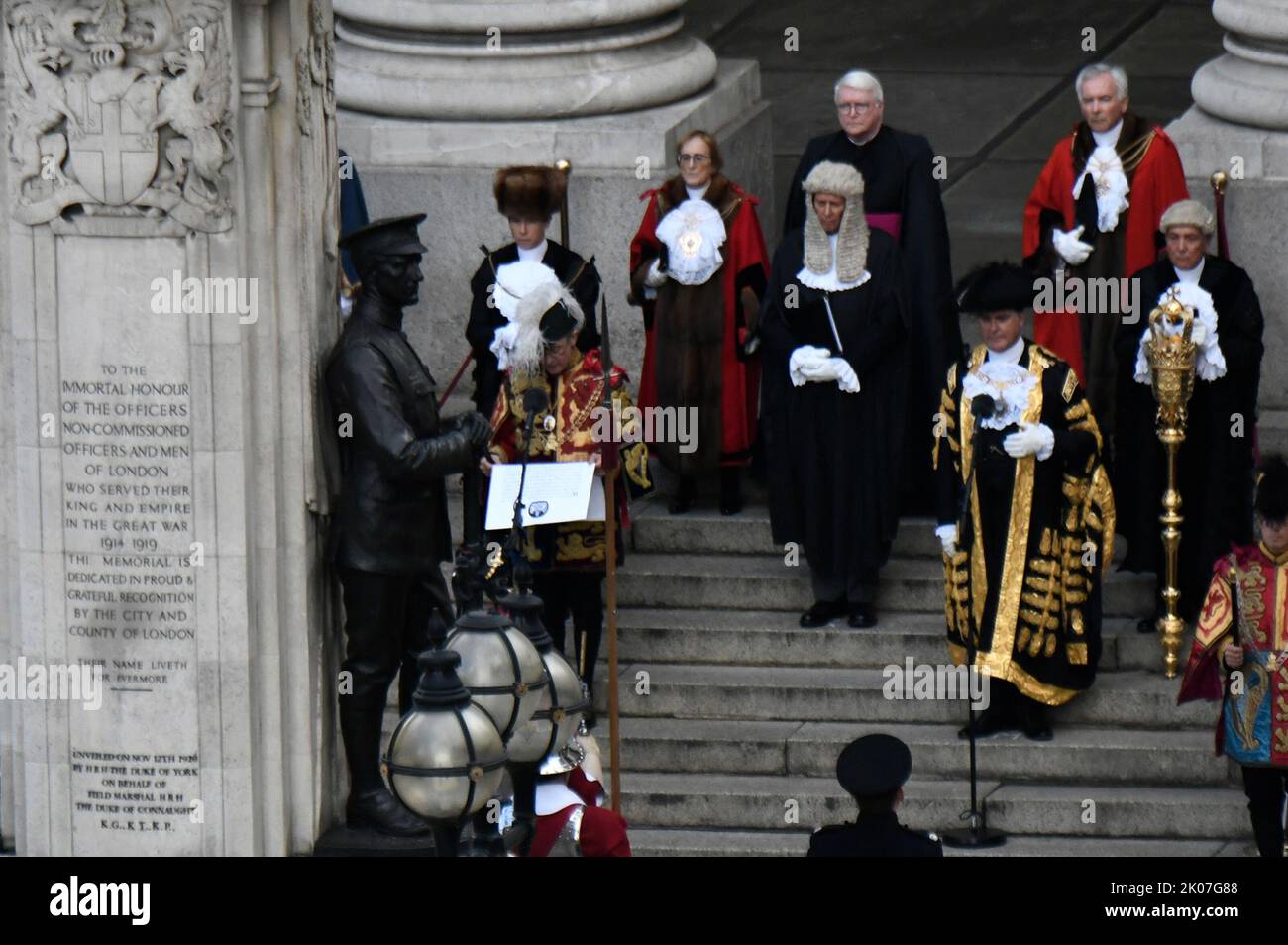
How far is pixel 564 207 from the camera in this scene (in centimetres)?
1559

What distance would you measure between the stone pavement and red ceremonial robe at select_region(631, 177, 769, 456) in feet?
10.8

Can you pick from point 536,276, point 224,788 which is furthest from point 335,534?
point 536,276

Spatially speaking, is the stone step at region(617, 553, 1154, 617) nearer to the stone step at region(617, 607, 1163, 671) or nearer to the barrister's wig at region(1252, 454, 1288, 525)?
the stone step at region(617, 607, 1163, 671)

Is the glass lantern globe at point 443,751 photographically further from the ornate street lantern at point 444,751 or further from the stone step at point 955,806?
the stone step at point 955,806

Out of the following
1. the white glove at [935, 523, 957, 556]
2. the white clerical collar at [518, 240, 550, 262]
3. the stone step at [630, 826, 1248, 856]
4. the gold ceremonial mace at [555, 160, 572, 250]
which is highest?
the gold ceremonial mace at [555, 160, 572, 250]

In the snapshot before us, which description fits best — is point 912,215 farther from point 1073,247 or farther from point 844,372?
point 844,372

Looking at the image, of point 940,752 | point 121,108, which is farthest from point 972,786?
point 121,108

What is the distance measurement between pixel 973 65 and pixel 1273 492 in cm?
909

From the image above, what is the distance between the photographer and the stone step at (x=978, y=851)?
14164 millimetres

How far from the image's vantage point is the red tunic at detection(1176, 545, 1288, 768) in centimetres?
1357

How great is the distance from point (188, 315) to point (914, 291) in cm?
430

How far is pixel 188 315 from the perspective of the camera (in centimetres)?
1238

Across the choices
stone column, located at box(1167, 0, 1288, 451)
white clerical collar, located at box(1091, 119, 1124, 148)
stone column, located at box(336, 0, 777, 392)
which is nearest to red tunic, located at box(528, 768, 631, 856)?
stone column, located at box(1167, 0, 1288, 451)
